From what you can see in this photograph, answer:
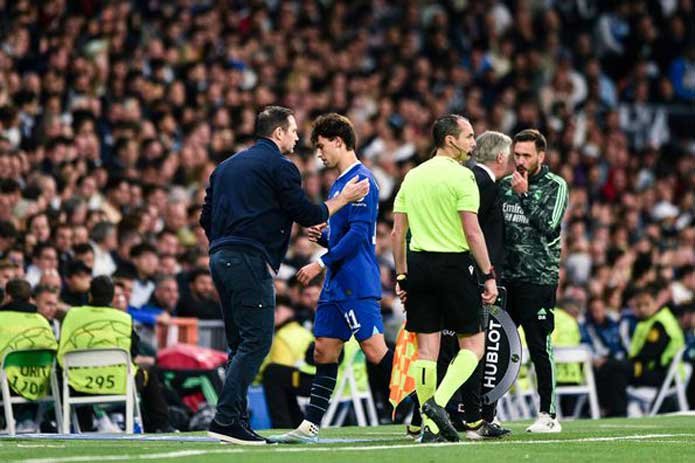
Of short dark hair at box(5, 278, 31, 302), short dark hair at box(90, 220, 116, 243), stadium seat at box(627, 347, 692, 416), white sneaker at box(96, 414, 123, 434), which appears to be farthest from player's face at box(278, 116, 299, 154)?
stadium seat at box(627, 347, 692, 416)

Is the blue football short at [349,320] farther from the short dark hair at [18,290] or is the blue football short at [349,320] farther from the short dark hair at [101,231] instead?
the short dark hair at [101,231]

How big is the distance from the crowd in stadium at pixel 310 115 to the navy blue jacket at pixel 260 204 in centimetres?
432

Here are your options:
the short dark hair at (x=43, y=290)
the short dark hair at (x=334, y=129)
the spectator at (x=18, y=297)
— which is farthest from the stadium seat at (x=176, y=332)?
the short dark hair at (x=334, y=129)

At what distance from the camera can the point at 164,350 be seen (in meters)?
16.4

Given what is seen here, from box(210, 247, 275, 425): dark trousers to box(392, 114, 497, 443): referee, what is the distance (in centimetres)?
95

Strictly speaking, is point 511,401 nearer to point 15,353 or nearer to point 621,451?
point 15,353

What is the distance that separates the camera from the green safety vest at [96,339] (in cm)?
1437

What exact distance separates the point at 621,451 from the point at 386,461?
1906mm

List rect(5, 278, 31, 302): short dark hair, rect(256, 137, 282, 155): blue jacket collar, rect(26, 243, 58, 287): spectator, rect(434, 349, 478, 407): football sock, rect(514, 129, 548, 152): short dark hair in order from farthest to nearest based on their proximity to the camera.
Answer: rect(26, 243, 58, 287): spectator
rect(5, 278, 31, 302): short dark hair
rect(514, 129, 548, 152): short dark hair
rect(256, 137, 282, 155): blue jacket collar
rect(434, 349, 478, 407): football sock

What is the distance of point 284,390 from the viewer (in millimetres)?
16812

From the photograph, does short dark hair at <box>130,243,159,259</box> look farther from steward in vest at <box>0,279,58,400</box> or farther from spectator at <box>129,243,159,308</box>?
steward in vest at <box>0,279,58,400</box>

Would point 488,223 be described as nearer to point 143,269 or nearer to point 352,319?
point 352,319

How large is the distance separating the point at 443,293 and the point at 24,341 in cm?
441

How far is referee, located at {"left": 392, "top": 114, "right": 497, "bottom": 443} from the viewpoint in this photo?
11.2 m
